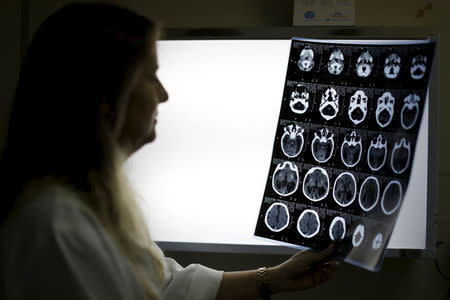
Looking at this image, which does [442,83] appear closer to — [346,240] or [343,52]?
[343,52]

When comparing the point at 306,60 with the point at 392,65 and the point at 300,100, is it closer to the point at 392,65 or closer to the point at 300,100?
the point at 300,100

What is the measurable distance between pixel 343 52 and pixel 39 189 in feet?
2.13

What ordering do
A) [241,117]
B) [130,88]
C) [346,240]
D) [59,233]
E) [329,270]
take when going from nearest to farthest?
[59,233]
[130,88]
[346,240]
[329,270]
[241,117]

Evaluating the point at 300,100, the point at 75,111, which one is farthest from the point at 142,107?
the point at 300,100

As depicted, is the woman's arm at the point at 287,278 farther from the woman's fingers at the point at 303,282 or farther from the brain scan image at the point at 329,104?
the brain scan image at the point at 329,104

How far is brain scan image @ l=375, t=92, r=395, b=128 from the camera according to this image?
3.11 ft

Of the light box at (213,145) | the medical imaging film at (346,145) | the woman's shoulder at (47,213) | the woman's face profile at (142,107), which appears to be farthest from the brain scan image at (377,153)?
the light box at (213,145)

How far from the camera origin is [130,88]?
844 millimetres

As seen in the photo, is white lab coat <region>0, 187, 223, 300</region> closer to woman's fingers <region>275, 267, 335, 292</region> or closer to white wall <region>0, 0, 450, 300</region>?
woman's fingers <region>275, 267, 335, 292</region>

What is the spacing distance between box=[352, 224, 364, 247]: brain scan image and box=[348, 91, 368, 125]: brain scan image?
A: 0.70 ft

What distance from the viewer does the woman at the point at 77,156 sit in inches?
28.0

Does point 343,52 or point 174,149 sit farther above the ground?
point 343,52

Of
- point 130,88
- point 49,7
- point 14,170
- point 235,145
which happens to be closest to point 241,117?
point 235,145

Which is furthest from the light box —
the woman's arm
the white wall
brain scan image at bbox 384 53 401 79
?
brain scan image at bbox 384 53 401 79
